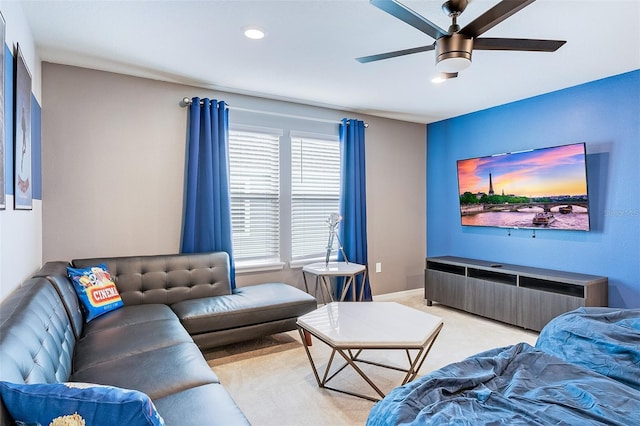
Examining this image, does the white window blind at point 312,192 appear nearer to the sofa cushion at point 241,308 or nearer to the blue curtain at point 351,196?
the blue curtain at point 351,196

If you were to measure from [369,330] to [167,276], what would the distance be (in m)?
1.89

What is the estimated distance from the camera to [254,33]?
2486 mm

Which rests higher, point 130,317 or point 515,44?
point 515,44

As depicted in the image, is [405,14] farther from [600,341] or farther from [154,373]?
[154,373]

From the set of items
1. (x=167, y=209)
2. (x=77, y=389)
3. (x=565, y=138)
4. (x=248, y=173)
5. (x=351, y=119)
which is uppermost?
(x=351, y=119)

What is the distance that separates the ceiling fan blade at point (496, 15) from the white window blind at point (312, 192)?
8.45 ft

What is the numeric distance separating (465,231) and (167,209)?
3.64 meters

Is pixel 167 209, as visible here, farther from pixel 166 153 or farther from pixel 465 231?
pixel 465 231

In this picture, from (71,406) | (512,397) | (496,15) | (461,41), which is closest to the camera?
(71,406)

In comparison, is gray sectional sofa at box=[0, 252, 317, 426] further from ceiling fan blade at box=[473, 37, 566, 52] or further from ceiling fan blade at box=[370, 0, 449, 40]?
ceiling fan blade at box=[473, 37, 566, 52]

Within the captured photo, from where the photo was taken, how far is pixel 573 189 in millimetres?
3496

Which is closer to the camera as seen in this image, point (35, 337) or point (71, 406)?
point (71, 406)

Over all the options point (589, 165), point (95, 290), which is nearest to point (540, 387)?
point (95, 290)

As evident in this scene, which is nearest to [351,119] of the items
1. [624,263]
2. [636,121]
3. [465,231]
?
[465,231]
